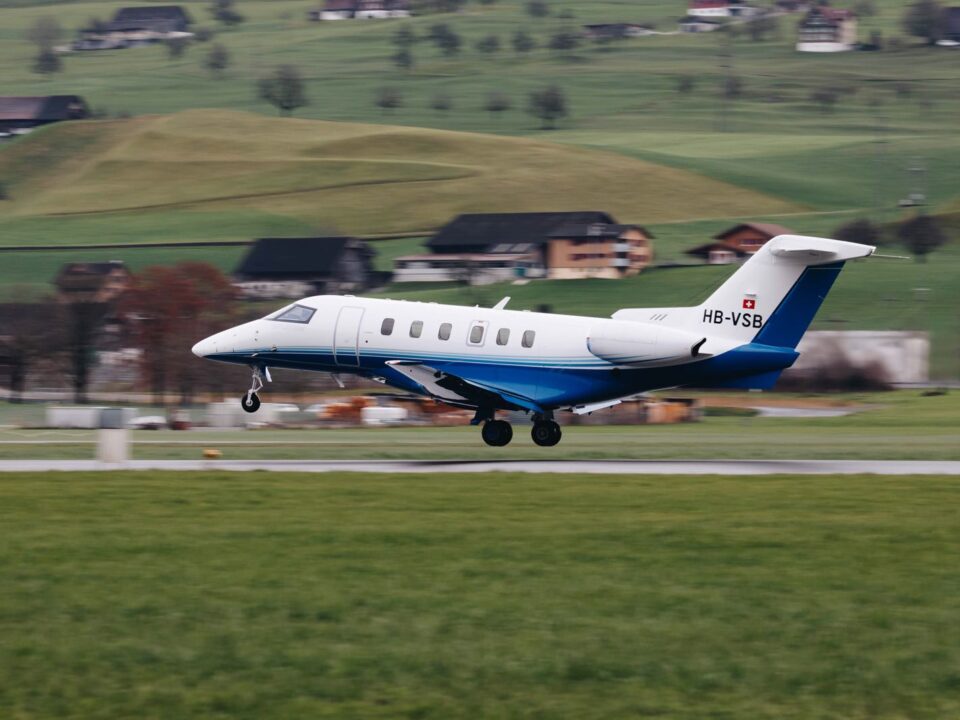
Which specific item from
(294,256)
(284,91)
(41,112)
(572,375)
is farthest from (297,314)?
(284,91)

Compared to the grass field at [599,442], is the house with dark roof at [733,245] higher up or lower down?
higher up

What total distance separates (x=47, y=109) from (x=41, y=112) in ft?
3.02

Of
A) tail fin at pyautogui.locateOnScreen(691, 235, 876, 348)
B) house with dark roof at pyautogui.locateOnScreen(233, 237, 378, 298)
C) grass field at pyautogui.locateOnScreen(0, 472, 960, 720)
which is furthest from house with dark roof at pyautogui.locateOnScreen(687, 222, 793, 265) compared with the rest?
grass field at pyautogui.locateOnScreen(0, 472, 960, 720)

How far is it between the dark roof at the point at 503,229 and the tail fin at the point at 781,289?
3338 inches

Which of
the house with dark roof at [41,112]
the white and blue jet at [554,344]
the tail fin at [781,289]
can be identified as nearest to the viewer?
the tail fin at [781,289]

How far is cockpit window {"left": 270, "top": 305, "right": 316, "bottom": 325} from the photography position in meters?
35.2

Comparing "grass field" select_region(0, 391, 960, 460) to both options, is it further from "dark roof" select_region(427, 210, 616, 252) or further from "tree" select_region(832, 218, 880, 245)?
"dark roof" select_region(427, 210, 616, 252)

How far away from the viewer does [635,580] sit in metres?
14.8

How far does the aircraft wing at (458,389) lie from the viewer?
32906 millimetres

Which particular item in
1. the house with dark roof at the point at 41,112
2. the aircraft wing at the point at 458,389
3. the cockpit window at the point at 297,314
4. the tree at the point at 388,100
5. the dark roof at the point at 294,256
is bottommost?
the aircraft wing at the point at 458,389

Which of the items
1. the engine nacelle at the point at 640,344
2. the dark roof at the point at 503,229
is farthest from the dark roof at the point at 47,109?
the engine nacelle at the point at 640,344

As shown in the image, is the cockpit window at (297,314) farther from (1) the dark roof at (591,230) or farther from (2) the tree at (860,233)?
(2) the tree at (860,233)

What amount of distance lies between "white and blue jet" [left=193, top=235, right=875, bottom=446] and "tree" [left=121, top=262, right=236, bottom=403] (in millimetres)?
33226

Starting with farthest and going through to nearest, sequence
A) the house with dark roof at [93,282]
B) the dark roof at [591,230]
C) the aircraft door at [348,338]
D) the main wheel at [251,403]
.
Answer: the dark roof at [591,230] → the house with dark roof at [93,282] → the main wheel at [251,403] → the aircraft door at [348,338]
